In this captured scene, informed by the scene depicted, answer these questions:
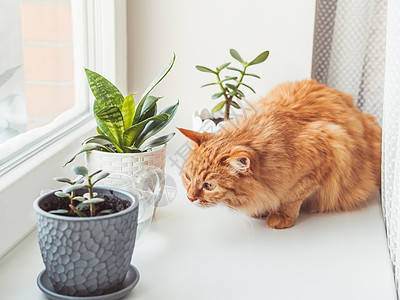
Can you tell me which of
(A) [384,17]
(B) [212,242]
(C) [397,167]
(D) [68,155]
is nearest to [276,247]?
(B) [212,242]

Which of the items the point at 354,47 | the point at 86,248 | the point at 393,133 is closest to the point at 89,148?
the point at 86,248

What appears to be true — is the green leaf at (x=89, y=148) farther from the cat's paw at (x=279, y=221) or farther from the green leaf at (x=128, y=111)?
the cat's paw at (x=279, y=221)

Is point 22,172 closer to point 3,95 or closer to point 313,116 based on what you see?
point 3,95

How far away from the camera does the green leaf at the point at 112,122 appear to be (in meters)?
0.96

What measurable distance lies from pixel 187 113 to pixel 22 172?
595 millimetres

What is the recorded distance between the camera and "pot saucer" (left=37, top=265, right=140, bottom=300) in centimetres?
76

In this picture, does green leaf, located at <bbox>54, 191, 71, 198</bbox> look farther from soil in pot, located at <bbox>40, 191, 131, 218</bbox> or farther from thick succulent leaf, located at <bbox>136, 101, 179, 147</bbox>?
thick succulent leaf, located at <bbox>136, 101, 179, 147</bbox>

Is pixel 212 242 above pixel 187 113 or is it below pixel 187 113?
below

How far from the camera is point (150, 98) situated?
104 centimetres

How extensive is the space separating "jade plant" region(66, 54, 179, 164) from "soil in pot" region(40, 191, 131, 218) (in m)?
0.18

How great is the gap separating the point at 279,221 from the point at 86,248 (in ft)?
1.56

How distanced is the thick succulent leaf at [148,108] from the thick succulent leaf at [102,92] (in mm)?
45

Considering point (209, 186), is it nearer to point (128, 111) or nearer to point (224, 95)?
point (128, 111)

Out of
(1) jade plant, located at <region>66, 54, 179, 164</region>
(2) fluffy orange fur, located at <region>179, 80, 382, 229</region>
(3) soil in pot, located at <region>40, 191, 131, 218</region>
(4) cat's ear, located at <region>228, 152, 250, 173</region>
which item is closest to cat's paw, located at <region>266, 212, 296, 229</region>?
(2) fluffy orange fur, located at <region>179, 80, 382, 229</region>
